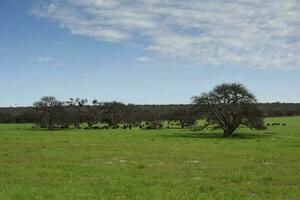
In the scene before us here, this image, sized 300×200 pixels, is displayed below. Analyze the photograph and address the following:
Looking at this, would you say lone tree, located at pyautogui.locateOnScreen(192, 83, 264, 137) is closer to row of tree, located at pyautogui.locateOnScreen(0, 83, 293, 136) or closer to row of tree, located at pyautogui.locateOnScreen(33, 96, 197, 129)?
row of tree, located at pyautogui.locateOnScreen(0, 83, 293, 136)

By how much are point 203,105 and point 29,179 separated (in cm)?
5899

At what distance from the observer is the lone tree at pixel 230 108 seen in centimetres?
7556

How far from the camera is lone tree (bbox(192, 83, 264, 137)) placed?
248 ft

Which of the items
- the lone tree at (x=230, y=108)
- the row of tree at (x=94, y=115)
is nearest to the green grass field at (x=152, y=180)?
the lone tree at (x=230, y=108)

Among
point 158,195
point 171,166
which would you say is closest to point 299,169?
point 171,166

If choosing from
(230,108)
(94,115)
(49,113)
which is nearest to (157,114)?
(94,115)

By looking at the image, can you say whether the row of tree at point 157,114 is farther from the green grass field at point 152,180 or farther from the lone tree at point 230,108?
the green grass field at point 152,180

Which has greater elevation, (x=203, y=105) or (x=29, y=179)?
(x=203, y=105)

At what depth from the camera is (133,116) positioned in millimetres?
161000

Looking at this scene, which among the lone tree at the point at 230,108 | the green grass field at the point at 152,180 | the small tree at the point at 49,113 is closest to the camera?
the green grass field at the point at 152,180

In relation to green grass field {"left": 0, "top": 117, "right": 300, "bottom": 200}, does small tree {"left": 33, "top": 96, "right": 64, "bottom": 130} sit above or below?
above

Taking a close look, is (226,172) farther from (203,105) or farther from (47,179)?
(203,105)

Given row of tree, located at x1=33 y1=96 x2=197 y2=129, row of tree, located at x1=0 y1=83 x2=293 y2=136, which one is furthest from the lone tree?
row of tree, located at x1=33 y1=96 x2=197 y2=129

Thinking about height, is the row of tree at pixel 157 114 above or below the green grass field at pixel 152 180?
above
